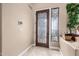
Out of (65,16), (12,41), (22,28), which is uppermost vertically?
(65,16)

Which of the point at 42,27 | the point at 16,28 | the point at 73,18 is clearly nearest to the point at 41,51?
the point at 42,27

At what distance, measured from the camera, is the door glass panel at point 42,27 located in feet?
8.17

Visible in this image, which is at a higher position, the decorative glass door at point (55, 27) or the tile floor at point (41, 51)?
the decorative glass door at point (55, 27)

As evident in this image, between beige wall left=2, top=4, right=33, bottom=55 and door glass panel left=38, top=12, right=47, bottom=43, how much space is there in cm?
16

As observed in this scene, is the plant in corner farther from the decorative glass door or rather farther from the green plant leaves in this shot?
the decorative glass door

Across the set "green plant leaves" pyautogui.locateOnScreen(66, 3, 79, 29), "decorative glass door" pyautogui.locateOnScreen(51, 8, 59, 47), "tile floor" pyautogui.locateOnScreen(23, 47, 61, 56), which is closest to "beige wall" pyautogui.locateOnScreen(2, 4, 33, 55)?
"tile floor" pyautogui.locateOnScreen(23, 47, 61, 56)

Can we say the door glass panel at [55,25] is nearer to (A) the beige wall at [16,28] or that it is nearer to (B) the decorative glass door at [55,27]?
(B) the decorative glass door at [55,27]

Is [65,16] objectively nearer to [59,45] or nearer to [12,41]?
[59,45]

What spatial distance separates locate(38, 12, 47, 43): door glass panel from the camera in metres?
2.49

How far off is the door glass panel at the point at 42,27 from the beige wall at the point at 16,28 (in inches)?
6.4

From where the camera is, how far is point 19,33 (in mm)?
2578

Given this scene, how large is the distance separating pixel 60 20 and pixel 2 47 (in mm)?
1161

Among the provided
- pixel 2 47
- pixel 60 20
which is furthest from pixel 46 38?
pixel 2 47

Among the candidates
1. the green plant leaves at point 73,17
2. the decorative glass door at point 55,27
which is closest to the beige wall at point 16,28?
the decorative glass door at point 55,27
